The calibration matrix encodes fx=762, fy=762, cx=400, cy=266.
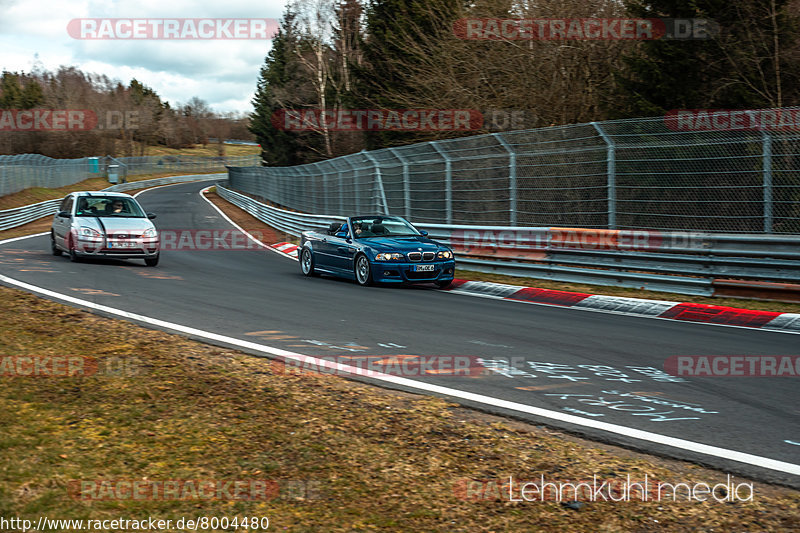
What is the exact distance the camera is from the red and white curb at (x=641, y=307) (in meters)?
9.55

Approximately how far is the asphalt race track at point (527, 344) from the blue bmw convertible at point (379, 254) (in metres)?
0.39

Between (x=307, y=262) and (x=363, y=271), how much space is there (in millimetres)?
2437

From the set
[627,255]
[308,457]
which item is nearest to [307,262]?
[627,255]

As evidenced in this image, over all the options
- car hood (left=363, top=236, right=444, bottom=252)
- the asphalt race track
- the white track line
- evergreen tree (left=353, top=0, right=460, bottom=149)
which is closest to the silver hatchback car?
the asphalt race track

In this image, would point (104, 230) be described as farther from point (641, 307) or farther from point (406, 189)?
point (641, 307)

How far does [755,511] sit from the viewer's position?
3410 mm

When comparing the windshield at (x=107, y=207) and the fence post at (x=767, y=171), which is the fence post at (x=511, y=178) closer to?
the fence post at (x=767, y=171)

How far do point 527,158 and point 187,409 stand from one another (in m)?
11.4

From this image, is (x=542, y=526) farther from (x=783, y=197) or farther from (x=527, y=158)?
(x=527, y=158)

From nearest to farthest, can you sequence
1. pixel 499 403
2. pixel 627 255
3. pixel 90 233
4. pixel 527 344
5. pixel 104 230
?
pixel 499 403 → pixel 527 344 → pixel 627 255 → pixel 90 233 → pixel 104 230

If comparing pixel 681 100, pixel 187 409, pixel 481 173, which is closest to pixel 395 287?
pixel 481 173

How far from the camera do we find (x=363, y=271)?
14.1 m

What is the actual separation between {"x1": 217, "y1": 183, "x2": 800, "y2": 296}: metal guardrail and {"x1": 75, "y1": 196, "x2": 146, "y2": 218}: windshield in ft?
21.5

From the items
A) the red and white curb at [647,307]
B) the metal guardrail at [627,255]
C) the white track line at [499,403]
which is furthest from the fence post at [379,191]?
the white track line at [499,403]
